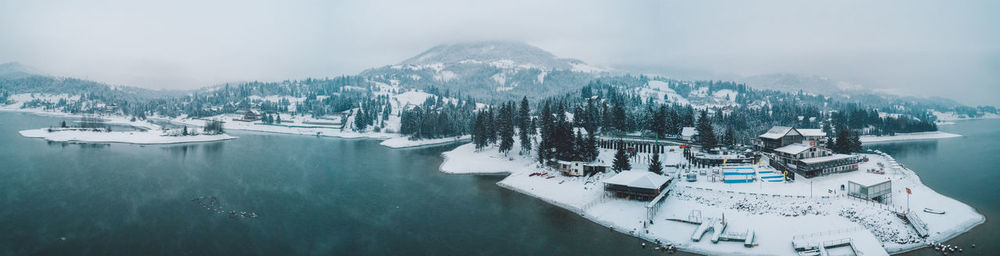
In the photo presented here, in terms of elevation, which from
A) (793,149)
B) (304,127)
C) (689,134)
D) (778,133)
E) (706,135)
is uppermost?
(778,133)

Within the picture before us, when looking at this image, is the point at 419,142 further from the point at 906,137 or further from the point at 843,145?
the point at 906,137

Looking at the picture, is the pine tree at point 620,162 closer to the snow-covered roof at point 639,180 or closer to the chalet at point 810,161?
the snow-covered roof at point 639,180

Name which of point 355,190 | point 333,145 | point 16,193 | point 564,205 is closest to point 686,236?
point 564,205

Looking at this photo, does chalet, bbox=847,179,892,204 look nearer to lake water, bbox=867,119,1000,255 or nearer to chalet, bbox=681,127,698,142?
lake water, bbox=867,119,1000,255

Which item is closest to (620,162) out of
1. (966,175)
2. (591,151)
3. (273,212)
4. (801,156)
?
(591,151)

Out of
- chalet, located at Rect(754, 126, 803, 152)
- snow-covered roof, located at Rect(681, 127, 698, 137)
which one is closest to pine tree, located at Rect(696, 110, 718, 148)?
snow-covered roof, located at Rect(681, 127, 698, 137)
